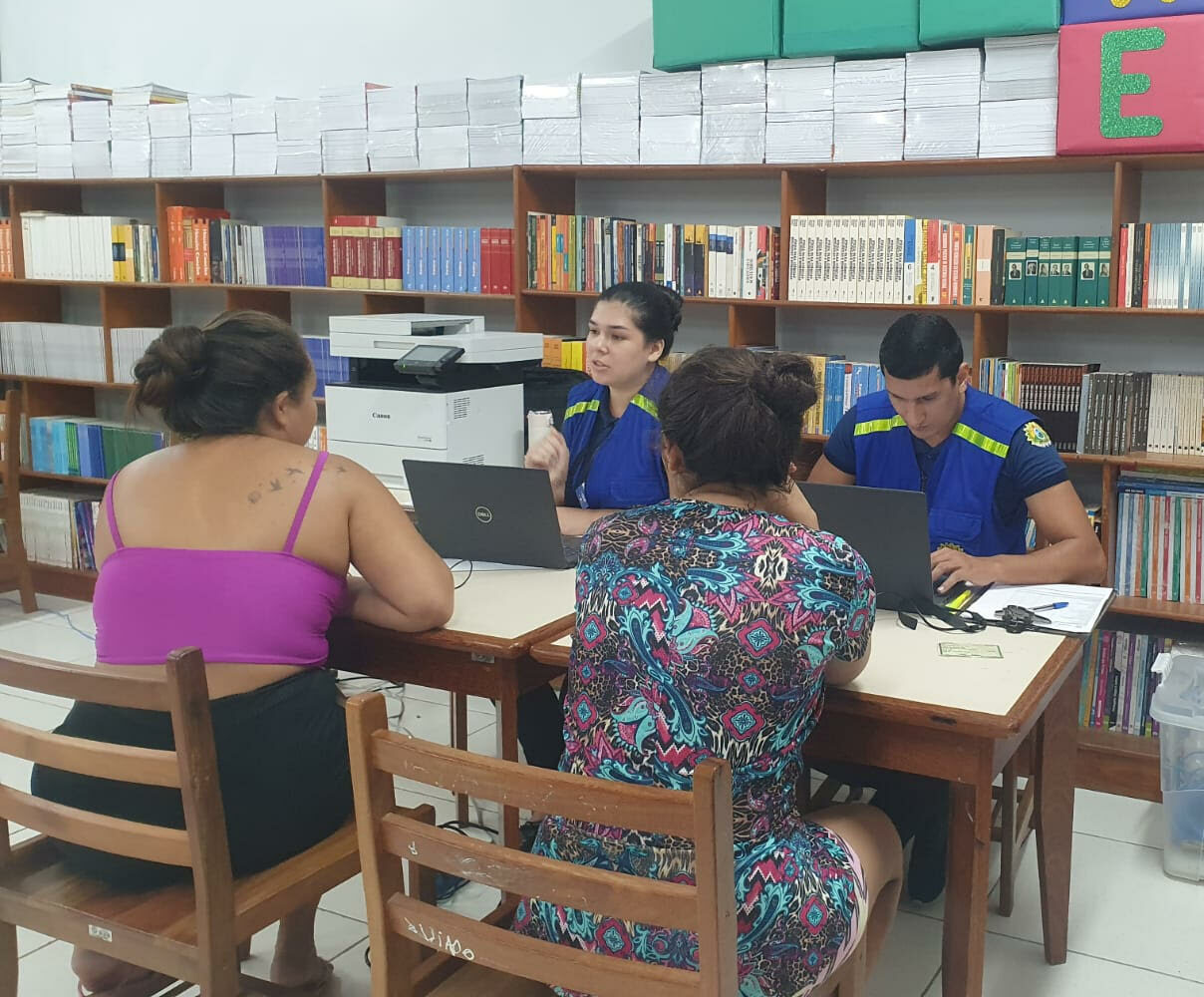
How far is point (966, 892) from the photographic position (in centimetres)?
184

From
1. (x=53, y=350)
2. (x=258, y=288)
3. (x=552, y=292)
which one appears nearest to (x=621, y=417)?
(x=552, y=292)

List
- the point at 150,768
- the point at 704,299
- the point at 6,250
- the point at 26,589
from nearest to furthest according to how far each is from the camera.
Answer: the point at 150,768, the point at 704,299, the point at 26,589, the point at 6,250

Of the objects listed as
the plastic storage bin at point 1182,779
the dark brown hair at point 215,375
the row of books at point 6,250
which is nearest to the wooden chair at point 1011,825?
the plastic storage bin at point 1182,779

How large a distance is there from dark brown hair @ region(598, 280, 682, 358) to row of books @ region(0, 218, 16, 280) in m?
3.44

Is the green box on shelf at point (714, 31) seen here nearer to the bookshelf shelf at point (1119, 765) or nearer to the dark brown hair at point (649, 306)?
the dark brown hair at point (649, 306)

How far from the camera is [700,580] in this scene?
4.96 feet

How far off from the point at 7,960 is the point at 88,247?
12.8ft

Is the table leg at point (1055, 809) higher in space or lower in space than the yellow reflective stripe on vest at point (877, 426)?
lower

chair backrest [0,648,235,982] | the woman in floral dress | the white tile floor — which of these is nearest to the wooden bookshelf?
the white tile floor

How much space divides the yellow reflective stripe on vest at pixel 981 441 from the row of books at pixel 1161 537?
2.69 ft

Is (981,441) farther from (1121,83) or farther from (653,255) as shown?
(653,255)

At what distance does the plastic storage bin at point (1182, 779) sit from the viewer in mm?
2727

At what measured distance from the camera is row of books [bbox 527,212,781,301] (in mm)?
3711

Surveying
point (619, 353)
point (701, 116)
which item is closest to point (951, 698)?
point (619, 353)
